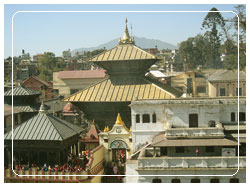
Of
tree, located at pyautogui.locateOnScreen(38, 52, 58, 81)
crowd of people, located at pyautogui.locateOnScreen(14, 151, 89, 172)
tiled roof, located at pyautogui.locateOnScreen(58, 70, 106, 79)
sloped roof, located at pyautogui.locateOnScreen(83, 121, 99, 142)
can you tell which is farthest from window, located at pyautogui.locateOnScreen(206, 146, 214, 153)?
tiled roof, located at pyautogui.locateOnScreen(58, 70, 106, 79)

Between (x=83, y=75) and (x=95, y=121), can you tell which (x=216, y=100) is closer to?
(x=95, y=121)

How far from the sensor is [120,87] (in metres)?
22.0

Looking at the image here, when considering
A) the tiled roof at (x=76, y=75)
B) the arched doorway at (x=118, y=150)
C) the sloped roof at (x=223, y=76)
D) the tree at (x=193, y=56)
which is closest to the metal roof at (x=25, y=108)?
the tiled roof at (x=76, y=75)

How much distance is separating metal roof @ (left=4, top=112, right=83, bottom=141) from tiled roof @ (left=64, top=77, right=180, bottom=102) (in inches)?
100

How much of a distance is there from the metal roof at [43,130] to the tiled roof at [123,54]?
15.5 ft

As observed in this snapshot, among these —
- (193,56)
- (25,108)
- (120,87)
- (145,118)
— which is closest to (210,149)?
(145,118)

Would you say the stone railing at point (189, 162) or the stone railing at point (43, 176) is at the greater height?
the stone railing at point (189, 162)

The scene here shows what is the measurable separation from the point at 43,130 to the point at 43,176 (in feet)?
10.0

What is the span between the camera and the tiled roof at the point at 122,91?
69.7ft

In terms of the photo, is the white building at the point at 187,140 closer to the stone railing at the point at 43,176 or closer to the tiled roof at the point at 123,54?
the stone railing at the point at 43,176

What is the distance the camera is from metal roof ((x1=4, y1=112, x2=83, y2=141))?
1908cm

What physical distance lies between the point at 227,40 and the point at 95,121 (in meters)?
9.38

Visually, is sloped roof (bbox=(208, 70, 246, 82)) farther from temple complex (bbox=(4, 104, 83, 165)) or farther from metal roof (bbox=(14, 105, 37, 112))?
temple complex (bbox=(4, 104, 83, 165))

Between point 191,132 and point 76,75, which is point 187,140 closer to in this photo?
point 191,132
